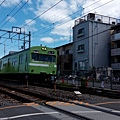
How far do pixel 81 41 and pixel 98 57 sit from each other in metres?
4.14

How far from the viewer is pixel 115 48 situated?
36781 millimetres

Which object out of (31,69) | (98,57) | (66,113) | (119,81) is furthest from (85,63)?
(66,113)

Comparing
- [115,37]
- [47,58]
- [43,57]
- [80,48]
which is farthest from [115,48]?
[43,57]

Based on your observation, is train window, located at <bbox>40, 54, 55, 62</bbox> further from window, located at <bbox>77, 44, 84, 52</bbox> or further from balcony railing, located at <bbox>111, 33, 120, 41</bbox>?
window, located at <bbox>77, 44, 84, 52</bbox>

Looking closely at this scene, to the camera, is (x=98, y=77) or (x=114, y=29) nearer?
(x=98, y=77)

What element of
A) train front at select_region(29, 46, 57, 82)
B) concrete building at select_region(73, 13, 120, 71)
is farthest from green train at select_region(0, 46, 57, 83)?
concrete building at select_region(73, 13, 120, 71)

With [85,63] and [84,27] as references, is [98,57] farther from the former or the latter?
[84,27]

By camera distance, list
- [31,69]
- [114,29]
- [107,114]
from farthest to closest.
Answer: [114,29]
[31,69]
[107,114]

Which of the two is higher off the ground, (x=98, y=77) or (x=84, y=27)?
(x=84, y=27)

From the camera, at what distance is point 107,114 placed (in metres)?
6.83

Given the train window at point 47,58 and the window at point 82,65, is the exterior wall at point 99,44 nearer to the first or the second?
the window at point 82,65

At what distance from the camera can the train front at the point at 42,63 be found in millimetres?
19805

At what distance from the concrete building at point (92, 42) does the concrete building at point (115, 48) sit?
4.38ft

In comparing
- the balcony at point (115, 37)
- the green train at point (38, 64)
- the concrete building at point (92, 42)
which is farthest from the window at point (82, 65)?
the green train at point (38, 64)
